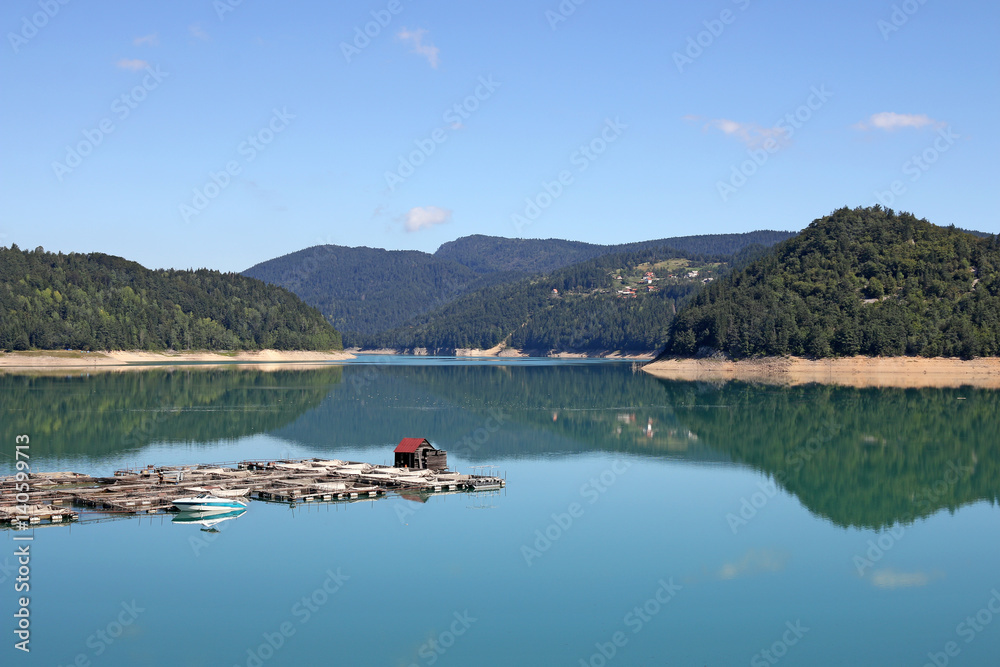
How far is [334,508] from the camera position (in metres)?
45.9

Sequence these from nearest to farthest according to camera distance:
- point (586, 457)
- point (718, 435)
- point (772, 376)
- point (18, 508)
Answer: point (18, 508) < point (586, 457) < point (718, 435) < point (772, 376)

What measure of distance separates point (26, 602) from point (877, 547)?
31783 mm

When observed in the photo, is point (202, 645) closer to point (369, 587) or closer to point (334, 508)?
point (369, 587)

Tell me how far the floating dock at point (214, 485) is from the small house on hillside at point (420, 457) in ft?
2.65

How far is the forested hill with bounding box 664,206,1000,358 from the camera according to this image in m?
151

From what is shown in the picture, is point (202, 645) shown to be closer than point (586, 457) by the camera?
Yes

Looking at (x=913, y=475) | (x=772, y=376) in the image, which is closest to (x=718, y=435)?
(x=913, y=475)
